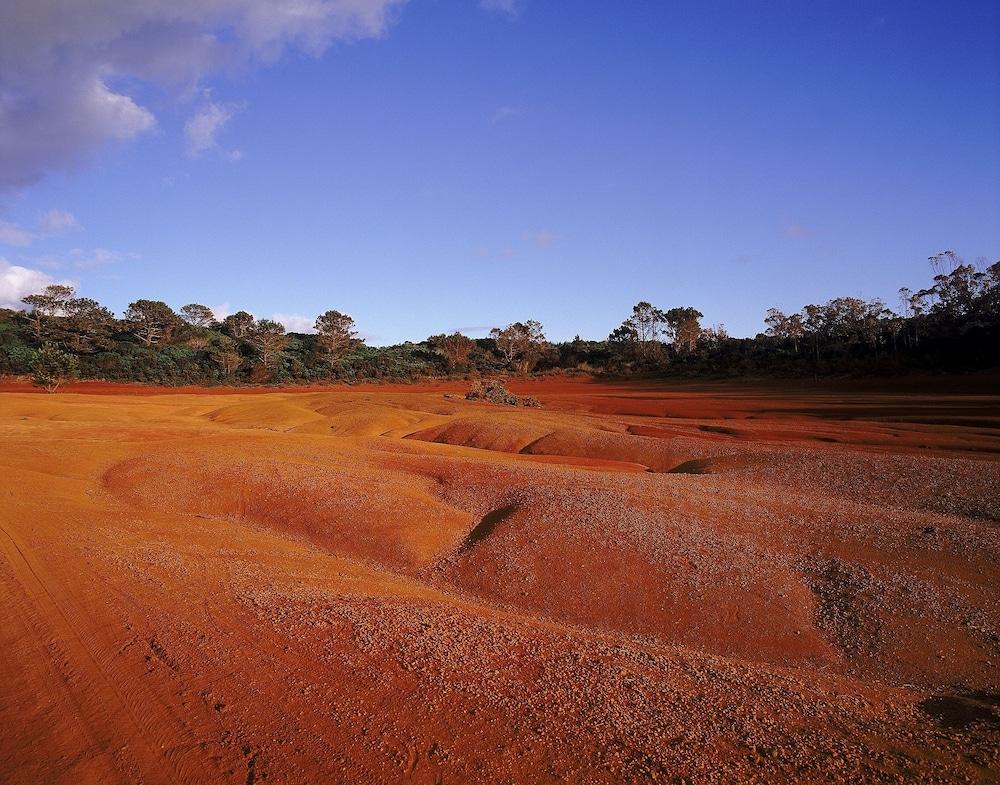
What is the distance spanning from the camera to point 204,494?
13039 mm

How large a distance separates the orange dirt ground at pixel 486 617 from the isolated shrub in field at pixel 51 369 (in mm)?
38294

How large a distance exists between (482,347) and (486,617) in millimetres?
80635

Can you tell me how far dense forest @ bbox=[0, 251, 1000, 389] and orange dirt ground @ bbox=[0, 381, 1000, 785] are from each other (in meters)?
46.8

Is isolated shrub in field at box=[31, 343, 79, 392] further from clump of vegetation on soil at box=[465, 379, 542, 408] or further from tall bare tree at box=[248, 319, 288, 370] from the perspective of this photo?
clump of vegetation on soil at box=[465, 379, 542, 408]

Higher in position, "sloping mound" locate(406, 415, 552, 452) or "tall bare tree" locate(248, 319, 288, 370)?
"tall bare tree" locate(248, 319, 288, 370)

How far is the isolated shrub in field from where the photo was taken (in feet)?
160

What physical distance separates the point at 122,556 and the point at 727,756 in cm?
812

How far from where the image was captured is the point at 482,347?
87.5 m

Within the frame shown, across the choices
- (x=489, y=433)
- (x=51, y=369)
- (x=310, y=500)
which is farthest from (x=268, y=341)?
(x=310, y=500)

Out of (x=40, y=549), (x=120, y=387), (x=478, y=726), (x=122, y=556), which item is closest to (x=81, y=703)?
(x=478, y=726)

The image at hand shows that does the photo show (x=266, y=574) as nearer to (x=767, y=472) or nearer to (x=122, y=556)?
(x=122, y=556)

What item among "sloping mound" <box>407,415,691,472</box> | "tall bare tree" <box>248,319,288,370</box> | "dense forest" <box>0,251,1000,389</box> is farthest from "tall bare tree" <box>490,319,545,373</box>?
"sloping mound" <box>407,415,691,472</box>

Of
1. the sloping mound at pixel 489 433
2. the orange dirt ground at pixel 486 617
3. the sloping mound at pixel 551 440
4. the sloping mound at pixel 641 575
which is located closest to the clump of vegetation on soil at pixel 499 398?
the sloping mound at pixel 551 440

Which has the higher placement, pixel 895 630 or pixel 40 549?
pixel 40 549
